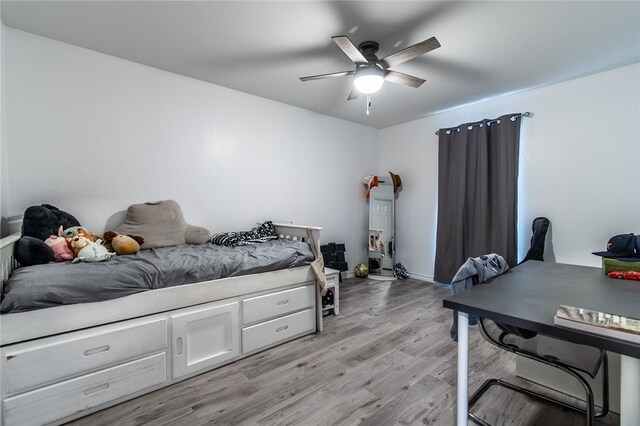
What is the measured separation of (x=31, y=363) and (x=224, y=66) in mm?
2440

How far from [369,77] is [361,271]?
9.19ft

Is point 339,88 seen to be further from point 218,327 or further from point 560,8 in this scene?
point 218,327

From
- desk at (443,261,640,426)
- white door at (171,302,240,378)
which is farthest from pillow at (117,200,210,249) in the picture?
desk at (443,261,640,426)

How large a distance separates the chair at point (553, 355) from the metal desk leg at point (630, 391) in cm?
28

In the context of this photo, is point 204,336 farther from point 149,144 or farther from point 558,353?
point 558,353

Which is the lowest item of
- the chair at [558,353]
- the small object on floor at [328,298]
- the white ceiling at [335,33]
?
the small object on floor at [328,298]

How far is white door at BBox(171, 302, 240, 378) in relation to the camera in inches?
69.7

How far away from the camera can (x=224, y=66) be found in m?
2.56

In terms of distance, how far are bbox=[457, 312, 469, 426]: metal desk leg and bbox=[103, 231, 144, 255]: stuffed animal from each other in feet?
7.24

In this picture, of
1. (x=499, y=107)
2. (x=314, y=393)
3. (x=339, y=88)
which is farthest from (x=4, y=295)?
(x=499, y=107)

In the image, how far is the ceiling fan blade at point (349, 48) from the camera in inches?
69.0

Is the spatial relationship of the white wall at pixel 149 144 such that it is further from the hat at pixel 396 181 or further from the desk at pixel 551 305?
the desk at pixel 551 305

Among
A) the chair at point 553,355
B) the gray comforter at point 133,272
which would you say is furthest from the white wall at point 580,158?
the gray comforter at point 133,272

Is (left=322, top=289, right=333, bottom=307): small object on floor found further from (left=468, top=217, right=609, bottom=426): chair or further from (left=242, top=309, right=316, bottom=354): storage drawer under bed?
(left=468, top=217, right=609, bottom=426): chair
